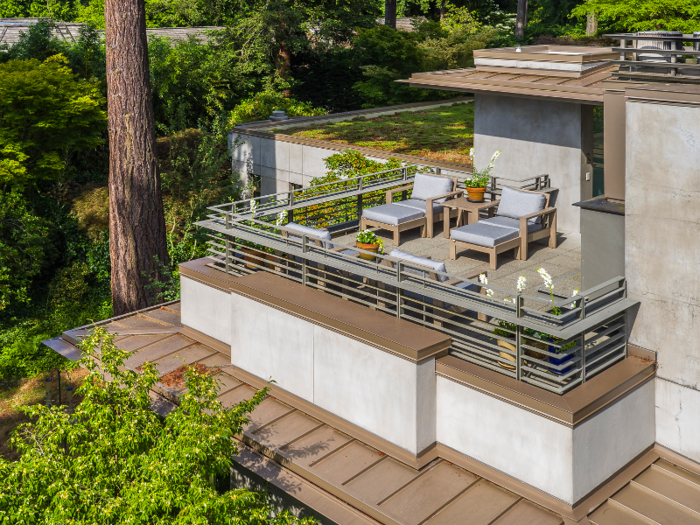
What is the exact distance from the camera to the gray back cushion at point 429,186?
13.1 metres

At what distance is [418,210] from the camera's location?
41.3 ft

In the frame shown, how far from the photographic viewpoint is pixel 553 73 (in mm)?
12336

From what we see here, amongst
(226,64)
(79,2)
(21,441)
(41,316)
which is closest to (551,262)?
(21,441)

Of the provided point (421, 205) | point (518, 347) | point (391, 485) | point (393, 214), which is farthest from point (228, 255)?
point (518, 347)

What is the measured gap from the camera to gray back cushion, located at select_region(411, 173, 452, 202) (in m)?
13.1

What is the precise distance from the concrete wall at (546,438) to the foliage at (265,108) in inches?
807

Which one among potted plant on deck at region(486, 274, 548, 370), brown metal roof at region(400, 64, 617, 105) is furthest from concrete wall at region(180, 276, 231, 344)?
brown metal roof at region(400, 64, 617, 105)

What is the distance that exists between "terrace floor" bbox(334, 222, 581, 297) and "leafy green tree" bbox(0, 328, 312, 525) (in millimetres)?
4339

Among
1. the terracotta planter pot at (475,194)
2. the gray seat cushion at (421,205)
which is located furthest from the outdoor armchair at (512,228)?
the gray seat cushion at (421,205)

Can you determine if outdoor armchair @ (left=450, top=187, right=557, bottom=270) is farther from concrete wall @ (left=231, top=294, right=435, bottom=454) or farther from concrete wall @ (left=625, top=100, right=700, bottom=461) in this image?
concrete wall @ (left=231, top=294, right=435, bottom=454)

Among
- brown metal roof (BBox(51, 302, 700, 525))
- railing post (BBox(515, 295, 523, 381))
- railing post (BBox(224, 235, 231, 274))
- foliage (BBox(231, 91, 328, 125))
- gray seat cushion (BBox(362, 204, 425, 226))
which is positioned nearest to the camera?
brown metal roof (BBox(51, 302, 700, 525))

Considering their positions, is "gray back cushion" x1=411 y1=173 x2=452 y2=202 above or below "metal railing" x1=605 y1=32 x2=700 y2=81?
below

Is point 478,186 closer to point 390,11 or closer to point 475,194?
point 475,194

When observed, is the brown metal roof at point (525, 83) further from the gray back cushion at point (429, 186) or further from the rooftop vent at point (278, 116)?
the rooftop vent at point (278, 116)
